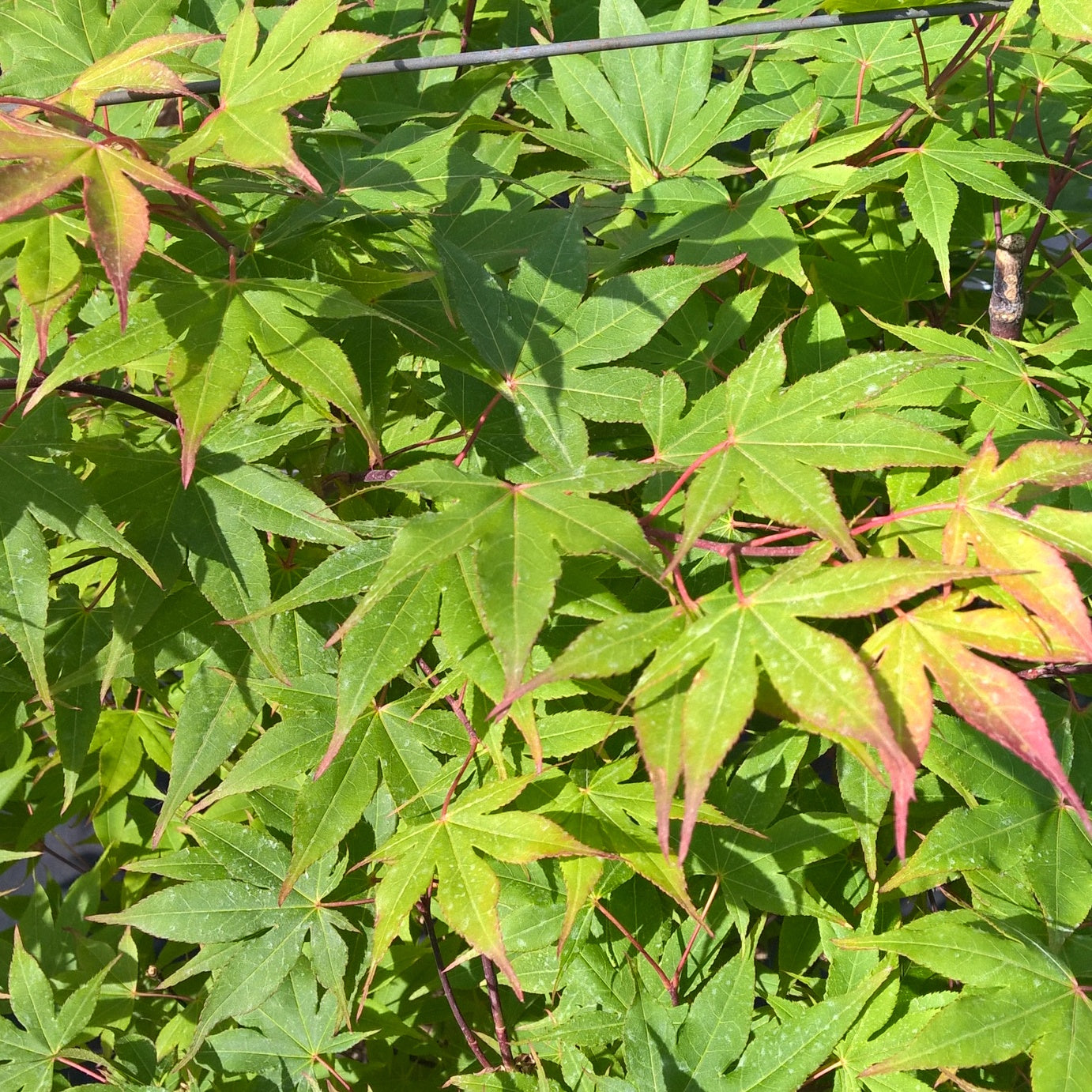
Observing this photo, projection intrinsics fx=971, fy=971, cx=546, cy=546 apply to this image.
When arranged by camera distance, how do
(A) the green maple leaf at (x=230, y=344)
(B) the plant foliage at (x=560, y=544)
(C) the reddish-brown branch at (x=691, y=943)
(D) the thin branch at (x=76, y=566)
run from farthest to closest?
(D) the thin branch at (x=76, y=566) → (C) the reddish-brown branch at (x=691, y=943) → (A) the green maple leaf at (x=230, y=344) → (B) the plant foliage at (x=560, y=544)

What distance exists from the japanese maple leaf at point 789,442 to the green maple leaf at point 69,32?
99cm

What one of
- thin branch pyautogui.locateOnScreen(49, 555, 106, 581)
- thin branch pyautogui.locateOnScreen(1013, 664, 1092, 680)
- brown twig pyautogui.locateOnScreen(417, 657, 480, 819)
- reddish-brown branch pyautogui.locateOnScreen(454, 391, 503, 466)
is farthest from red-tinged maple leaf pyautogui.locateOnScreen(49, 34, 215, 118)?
thin branch pyautogui.locateOnScreen(1013, 664, 1092, 680)

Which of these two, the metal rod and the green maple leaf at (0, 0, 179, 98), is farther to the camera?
the green maple leaf at (0, 0, 179, 98)

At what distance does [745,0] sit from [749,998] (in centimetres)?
152

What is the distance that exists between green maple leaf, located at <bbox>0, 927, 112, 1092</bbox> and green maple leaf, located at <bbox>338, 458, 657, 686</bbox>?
987mm

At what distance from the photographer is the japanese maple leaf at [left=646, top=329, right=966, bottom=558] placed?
2.74 feet

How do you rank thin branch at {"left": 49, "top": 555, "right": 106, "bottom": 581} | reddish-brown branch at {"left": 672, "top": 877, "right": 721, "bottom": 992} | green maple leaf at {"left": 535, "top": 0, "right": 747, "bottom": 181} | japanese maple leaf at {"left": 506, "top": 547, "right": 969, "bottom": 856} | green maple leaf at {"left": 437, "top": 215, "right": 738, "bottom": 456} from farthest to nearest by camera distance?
green maple leaf at {"left": 535, "top": 0, "right": 747, "bottom": 181}
thin branch at {"left": 49, "top": 555, "right": 106, "bottom": 581}
reddish-brown branch at {"left": 672, "top": 877, "right": 721, "bottom": 992}
green maple leaf at {"left": 437, "top": 215, "right": 738, "bottom": 456}
japanese maple leaf at {"left": 506, "top": 547, "right": 969, "bottom": 856}

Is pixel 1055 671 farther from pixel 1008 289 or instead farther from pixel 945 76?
pixel 945 76

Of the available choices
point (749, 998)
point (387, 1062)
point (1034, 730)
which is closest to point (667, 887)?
point (749, 998)

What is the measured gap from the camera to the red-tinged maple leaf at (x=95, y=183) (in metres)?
0.78

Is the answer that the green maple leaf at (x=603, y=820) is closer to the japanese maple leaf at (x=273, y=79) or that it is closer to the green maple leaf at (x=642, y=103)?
the japanese maple leaf at (x=273, y=79)

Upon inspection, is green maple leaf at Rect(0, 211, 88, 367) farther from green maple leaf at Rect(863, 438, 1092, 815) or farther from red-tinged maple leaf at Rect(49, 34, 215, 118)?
green maple leaf at Rect(863, 438, 1092, 815)

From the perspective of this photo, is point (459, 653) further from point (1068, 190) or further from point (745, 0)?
point (1068, 190)

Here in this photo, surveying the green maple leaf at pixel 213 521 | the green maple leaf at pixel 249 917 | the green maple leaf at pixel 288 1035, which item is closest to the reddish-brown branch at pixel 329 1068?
the green maple leaf at pixel 288 1035
